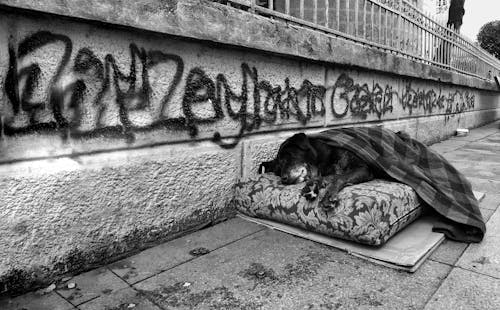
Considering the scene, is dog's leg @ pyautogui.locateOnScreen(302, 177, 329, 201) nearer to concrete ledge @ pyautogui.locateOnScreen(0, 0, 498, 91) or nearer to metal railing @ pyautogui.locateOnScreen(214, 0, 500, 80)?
concrete ledge @ pyautogui.locateOnScreen(0, 0, 498, 91)

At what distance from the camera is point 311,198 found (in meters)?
2.86

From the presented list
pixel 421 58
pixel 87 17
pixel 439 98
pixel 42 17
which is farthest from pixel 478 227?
pixel 439 98

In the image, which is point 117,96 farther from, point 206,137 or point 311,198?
point 311,198

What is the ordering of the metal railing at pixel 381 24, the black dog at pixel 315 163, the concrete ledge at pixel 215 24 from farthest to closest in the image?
the metal railing at pixel 381 24 < the black dog at pixel 315 163 < the concrete ledge at pixel 215 24

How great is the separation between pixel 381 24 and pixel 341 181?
3701 mm

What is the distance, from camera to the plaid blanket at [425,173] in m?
2.89

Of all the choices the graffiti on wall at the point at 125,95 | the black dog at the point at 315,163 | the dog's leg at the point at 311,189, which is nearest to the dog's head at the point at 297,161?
the black dog at the point at 315,163

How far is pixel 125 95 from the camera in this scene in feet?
8.34

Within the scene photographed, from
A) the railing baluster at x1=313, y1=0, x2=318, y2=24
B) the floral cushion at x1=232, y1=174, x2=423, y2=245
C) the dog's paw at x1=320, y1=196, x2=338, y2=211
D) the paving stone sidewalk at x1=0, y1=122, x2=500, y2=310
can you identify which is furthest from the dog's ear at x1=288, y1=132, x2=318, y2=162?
the railing baluster at x1=313, y1=0, x2=318, y2=24

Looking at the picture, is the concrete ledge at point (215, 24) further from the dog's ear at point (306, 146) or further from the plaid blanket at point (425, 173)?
the plaid blanket at point (425, 173)

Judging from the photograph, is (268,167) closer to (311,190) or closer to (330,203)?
(311,190)

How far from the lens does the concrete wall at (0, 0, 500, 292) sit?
2.10 meters

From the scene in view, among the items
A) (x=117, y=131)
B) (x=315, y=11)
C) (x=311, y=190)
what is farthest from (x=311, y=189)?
(x=315, y=11)

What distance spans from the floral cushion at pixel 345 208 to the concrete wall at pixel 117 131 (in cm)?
31
